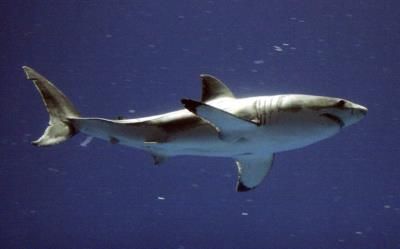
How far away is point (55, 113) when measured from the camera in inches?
236

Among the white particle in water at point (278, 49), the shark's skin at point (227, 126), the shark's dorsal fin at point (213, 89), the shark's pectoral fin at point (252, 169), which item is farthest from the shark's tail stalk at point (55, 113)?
the white particle in water at point (278, 49)

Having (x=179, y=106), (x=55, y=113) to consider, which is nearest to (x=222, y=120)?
(x=55, y=113)

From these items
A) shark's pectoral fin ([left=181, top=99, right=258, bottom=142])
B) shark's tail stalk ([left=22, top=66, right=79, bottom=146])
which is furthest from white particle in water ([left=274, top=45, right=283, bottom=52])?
shark's pectoral fin ([left=181, top=99, right=258, bottom=142])

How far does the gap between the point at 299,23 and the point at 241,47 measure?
5.75 ft

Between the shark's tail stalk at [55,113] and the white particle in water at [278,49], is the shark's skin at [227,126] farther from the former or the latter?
the white particle in water at [278,49]

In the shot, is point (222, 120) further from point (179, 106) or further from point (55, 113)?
point (179, 106)

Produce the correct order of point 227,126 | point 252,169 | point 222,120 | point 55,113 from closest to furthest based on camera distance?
point 222,120, point 227,126, point 252,169, point 55,113

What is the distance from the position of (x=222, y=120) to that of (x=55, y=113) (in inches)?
96.3

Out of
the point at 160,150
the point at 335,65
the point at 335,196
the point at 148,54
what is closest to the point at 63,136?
the point at 160,150

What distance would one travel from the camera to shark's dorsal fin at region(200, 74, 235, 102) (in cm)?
539

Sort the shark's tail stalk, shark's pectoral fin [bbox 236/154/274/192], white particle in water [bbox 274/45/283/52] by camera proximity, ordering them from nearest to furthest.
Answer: shark's pectoral fin [bbox 236/154/274/192], the shark's tail stalk, white particle in water [bbox 274/45/283/52]

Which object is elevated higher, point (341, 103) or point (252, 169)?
point (341, 103)

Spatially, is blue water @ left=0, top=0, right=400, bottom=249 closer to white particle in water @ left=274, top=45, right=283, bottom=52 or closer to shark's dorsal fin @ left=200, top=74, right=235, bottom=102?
white particle in water @ left=274, top=45, right=283, bottom=52

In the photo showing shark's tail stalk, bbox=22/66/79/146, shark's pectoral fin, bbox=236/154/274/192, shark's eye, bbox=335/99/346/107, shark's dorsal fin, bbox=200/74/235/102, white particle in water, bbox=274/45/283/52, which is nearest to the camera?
shark's eye, bbox=335/99/346/107
